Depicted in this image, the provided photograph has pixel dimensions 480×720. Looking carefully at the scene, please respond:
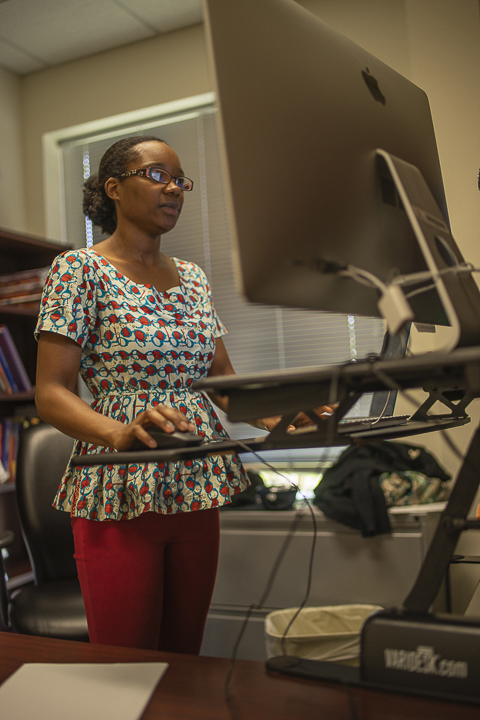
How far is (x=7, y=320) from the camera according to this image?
276 cm

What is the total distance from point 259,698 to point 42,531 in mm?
1385

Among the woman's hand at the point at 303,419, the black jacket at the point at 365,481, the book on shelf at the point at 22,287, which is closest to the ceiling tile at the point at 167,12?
the book on shelf at the point at 22,287

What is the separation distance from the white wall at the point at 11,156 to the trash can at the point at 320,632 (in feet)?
8.23

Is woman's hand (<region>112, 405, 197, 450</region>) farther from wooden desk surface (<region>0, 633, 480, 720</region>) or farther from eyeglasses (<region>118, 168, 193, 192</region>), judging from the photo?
eyeglasses (<region>118, 168, 193, 192</region>)

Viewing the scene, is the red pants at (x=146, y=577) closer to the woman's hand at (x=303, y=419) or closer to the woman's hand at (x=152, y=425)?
the woman's hand at (x=303, y=419)

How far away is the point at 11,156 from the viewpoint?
10.9 ft

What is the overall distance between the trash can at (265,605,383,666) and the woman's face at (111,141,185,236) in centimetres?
131

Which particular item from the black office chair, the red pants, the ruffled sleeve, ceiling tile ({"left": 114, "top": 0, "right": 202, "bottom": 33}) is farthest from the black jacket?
ceiling tile ({"left": 114, "top": 0, "right": 202, "bottom": 33})

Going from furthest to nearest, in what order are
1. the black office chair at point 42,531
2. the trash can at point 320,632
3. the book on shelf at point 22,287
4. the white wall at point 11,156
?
the white wall at point 11,156 < the book on shelf at point 22,287 < the trash can at point 320,632 < the black office chair at point 42,531

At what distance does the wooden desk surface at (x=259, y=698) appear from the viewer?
1.82 ft

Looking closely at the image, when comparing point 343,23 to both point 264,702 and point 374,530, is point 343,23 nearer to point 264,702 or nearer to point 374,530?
point 374,530

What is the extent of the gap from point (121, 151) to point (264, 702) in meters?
1.01

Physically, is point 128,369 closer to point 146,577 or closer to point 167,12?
point 146,577

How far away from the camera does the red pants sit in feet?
3.28
